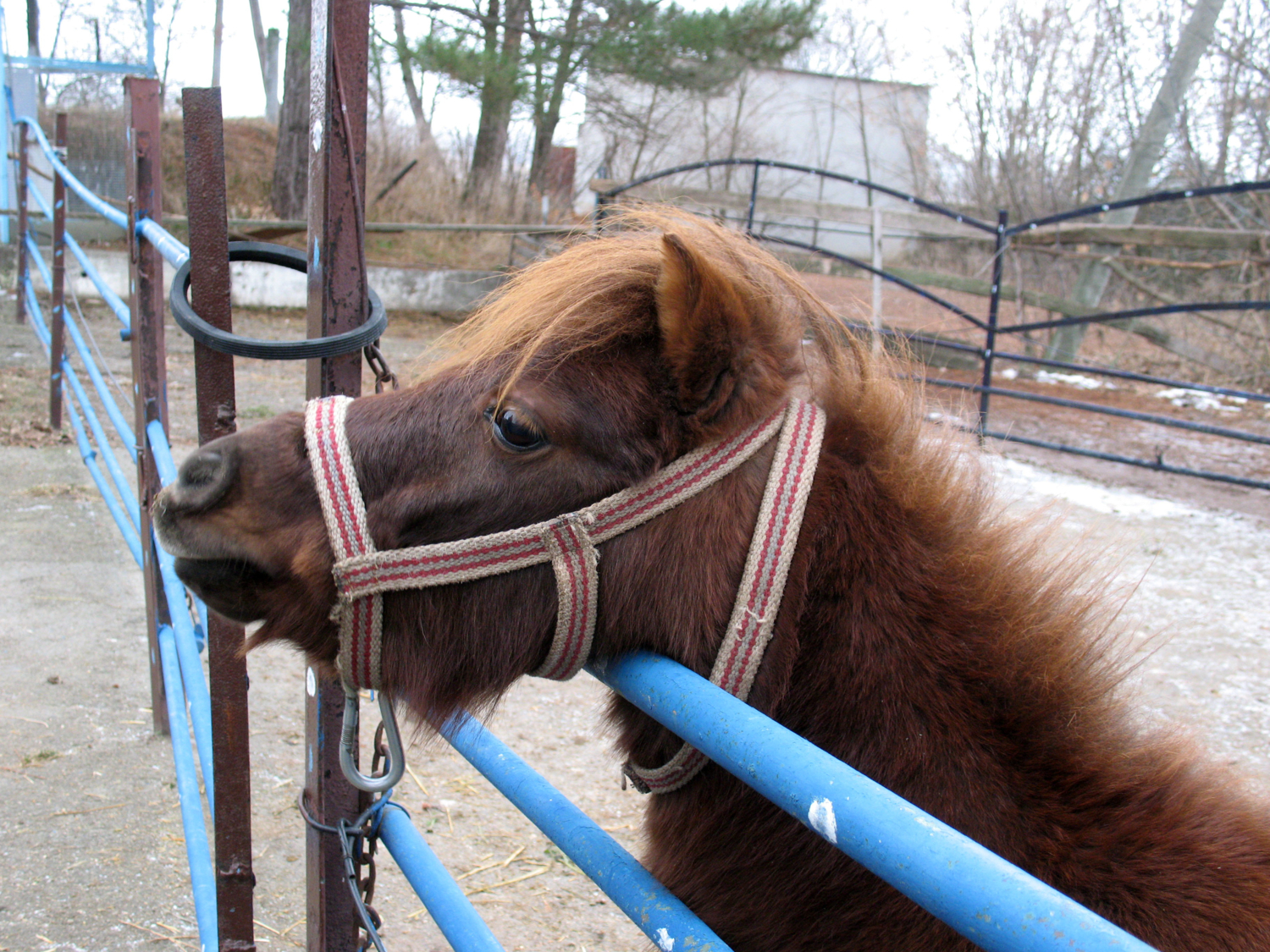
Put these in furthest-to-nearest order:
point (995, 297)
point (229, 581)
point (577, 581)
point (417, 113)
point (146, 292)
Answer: point (417, 113) → point (995, 297) → point (146, 292) → point (229, 581) → point (577, 581)

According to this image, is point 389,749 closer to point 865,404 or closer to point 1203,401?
point 865,404

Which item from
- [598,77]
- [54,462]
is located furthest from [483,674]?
[598,77]

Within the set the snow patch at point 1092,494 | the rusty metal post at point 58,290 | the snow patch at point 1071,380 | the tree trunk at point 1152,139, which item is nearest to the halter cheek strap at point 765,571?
the snow patch at point 1092,494

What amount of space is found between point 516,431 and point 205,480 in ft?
1.37

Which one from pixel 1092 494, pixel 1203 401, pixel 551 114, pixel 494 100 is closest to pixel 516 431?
pixel 1092 494

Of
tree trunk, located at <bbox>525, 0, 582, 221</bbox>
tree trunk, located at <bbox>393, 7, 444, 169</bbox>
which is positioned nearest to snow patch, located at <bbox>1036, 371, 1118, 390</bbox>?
tree trunk, located at <bbox>525, 0, 582, 221</bbox>

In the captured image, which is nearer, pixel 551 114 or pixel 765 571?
pixel 765 571

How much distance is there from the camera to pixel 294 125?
44.7 ft

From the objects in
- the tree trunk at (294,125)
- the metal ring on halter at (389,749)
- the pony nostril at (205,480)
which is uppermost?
→ the tree trunk at (294,125)

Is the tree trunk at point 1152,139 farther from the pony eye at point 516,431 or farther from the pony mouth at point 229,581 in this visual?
the pony mouth at point 229,581

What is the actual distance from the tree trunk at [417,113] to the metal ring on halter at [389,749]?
14468mm

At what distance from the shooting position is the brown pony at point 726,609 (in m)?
1.20

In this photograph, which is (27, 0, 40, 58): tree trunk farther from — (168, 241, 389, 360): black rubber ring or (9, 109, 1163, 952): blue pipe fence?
(168, 241, 389, 360): black rubber ring

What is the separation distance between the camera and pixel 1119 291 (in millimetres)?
→ 17016
